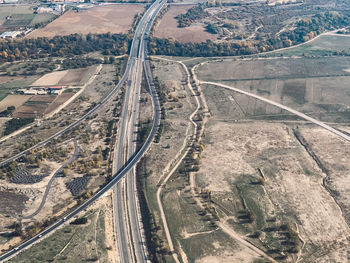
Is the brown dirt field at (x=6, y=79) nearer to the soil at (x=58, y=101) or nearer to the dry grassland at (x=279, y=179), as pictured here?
the soil at (x=58, y=101)

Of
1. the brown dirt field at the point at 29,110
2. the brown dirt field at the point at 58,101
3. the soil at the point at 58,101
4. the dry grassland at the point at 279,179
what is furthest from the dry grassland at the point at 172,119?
the brown dirt field at the point at 29,110

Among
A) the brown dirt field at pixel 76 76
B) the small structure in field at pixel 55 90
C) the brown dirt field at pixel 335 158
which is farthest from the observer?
the brown dirt field at pixel 76 76

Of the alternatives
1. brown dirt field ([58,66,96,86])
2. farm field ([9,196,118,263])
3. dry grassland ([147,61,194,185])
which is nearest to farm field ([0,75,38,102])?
brown dirt field ([58,66,96,86])

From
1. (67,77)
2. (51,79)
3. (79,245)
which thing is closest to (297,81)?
(67,77)

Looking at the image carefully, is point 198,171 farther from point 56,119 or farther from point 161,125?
point 56,119

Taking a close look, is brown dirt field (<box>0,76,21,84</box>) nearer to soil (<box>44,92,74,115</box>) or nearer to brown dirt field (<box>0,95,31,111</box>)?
brown dirt field (<box>0,95,31,111</box>)
